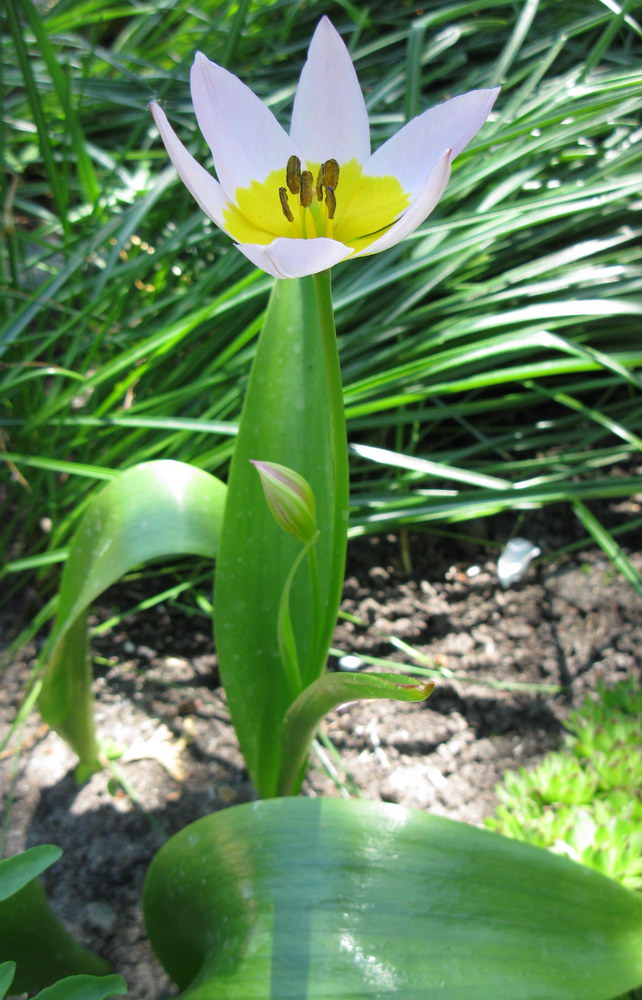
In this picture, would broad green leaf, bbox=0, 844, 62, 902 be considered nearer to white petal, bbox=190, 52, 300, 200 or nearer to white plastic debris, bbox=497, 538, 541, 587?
white petal, bbox=190, 52, 300, 200

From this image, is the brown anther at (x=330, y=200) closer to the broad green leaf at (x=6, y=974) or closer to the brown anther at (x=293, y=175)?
the brown anther at (x=293, y=175)

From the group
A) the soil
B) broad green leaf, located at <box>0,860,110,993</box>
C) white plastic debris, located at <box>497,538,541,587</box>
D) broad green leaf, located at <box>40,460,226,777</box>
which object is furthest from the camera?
white plastic debris, located at <box>497,538,541,587</box>

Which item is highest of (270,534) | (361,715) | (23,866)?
(270,534)

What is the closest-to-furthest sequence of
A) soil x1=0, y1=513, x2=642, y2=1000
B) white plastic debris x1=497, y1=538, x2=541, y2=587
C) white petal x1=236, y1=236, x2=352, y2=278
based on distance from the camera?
white petal x1=236, y1=236, x2=352, y2=278 → soil x1=0, y1=513, x2=642, y2=1000 → white plastic debris x1=497, y1=538, x2=541, y2=587

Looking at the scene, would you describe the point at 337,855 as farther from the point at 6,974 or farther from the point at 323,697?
the point at 6,974

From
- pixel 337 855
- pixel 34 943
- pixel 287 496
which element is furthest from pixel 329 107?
pixel 34 943

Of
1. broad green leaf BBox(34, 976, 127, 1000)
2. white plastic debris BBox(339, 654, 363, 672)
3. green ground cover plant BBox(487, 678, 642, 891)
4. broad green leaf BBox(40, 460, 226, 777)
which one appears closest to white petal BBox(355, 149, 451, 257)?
broad green leaf BBox(40, 460, 226, 777)

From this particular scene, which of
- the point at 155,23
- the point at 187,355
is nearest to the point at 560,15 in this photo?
the point at 155,23

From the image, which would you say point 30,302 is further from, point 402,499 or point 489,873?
point 489,873
